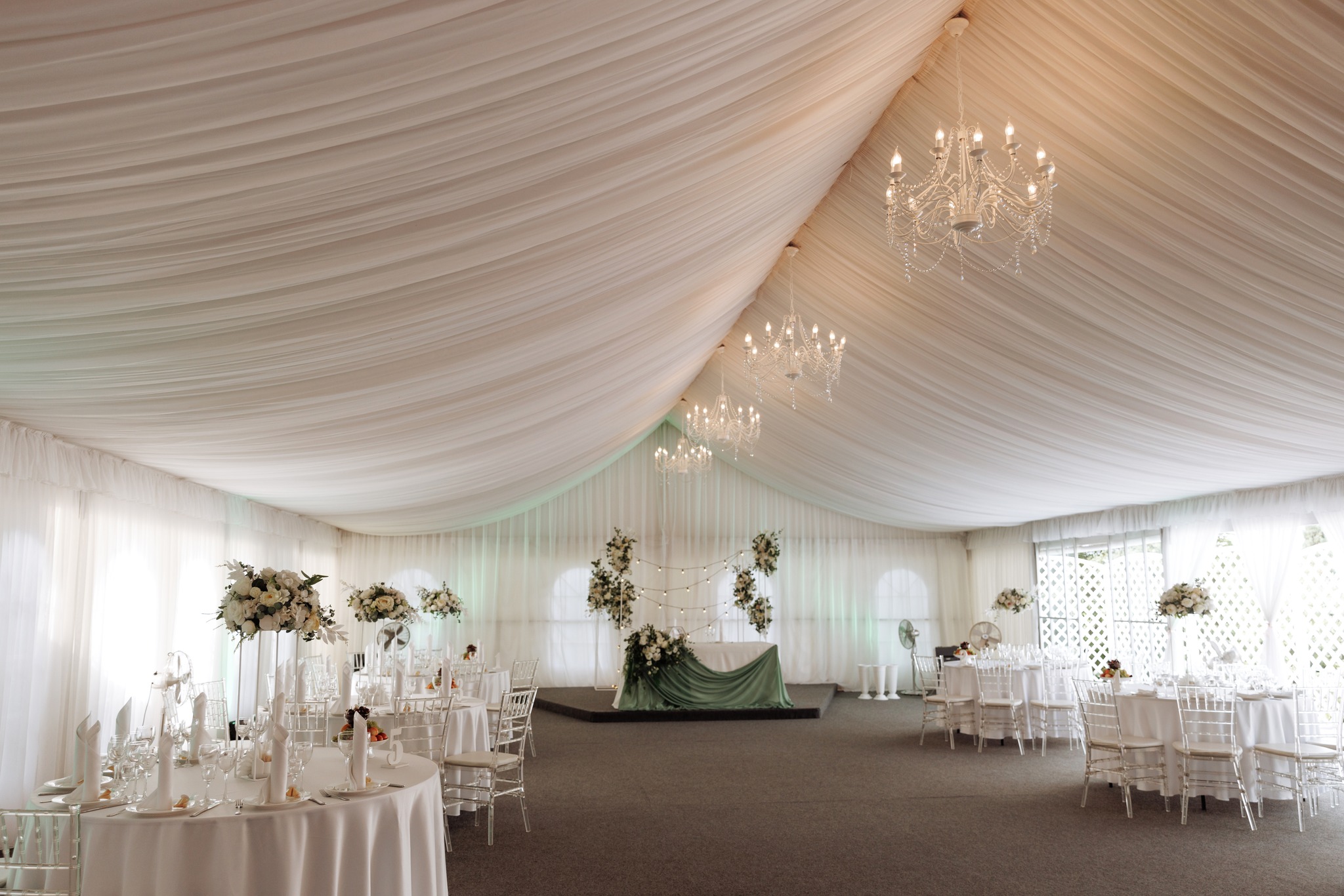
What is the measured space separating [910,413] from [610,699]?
23.8ft

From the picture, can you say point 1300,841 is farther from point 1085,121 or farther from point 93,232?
point 93,232

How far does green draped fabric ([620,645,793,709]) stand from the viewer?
12.8 meters

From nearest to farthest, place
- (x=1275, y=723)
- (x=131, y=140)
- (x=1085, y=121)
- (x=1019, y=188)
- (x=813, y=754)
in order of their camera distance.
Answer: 1. (x=131, y=140)
2. (x=1085, y=121)
3. (x=1019, y=188)
4. (x=1275, y=723)
5. (x=813, y=754)

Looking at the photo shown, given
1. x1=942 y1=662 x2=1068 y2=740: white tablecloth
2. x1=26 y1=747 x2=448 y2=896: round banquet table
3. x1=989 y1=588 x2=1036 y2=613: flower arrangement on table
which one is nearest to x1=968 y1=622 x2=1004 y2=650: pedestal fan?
x1=989 y1=588 x2=1036 y2=613: flower arrangement on table

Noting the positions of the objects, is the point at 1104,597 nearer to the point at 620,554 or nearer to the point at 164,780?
the point at 620,554

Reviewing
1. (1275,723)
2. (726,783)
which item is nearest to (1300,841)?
(1275,723)

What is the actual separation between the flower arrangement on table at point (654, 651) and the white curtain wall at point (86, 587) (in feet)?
17.8

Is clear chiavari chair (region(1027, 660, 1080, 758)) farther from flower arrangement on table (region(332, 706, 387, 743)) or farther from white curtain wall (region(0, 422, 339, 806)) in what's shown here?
white curtain wall (region(0, 422, 339, 806))

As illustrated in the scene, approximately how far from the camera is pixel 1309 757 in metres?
6.88

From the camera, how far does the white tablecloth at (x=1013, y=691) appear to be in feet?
34.5

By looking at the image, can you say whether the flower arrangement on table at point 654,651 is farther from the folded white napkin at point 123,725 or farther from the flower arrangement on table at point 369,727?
the folded white napkin at point 123,725

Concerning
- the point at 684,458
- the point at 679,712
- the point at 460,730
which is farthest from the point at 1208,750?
the point at 684,458

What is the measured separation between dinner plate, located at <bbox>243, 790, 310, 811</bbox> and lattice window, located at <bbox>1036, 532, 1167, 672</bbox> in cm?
1181

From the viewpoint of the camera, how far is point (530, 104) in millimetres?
3082
